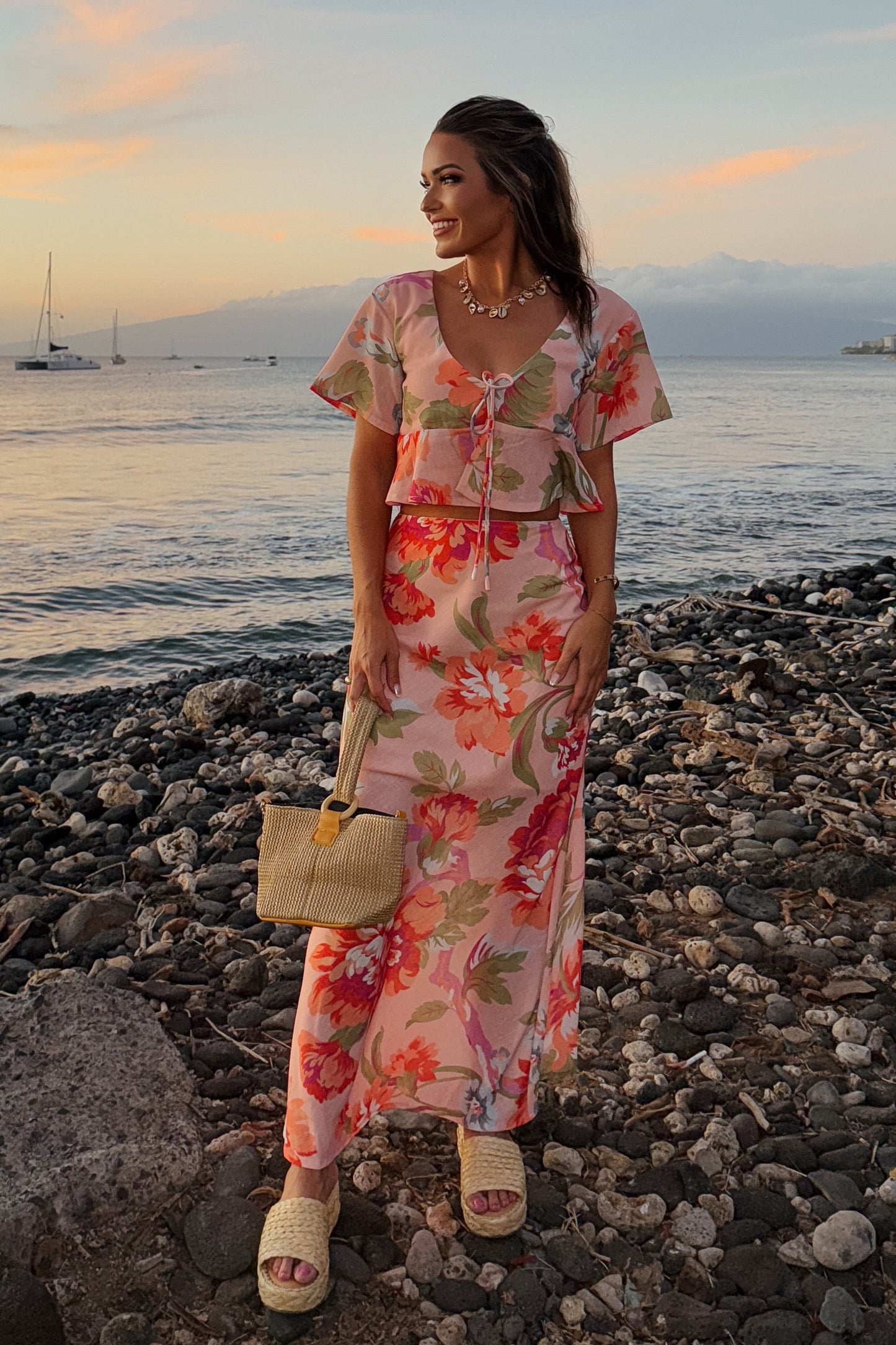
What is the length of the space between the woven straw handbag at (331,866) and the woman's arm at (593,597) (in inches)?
20.0

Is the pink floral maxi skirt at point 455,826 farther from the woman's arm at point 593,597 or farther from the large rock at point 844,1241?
the large rock at point 844,1241

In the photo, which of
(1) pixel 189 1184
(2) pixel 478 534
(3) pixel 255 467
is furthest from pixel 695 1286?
(3) pixel 255 467

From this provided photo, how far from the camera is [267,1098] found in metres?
3.15

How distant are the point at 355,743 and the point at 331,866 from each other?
0.93 ft

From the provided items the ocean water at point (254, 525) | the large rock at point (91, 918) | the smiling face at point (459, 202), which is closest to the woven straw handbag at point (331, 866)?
the smiling face at point (459, 202)

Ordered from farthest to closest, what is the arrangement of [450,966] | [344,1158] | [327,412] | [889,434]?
[327,412] → [889,434] → [344,1158] → [450,966]

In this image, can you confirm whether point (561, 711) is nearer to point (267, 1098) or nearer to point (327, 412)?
point (267, 1098)

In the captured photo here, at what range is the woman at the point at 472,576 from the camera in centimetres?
255

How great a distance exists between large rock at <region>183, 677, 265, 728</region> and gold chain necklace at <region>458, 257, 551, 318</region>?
15.0ft

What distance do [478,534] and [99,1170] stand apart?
5.57ft

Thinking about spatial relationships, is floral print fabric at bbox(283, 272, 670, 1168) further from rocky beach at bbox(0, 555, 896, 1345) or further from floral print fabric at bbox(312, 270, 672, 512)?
rocky beach at bbox(0, 555, 896, 1345)

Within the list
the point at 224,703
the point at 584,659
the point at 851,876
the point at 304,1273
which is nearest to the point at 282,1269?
the point at 304,1273

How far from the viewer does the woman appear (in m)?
2.55

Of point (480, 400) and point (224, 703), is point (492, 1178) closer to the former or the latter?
point (480, 400)
